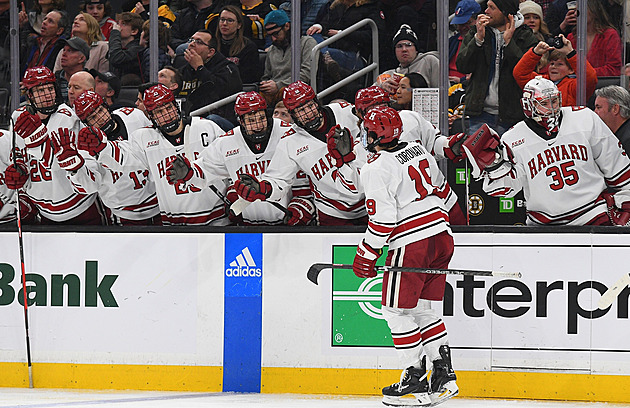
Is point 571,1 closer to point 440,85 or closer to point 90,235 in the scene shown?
point 440,85

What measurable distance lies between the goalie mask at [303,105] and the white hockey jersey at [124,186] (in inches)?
38.9

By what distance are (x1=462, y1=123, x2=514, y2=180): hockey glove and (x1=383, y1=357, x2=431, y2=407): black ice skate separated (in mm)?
1105

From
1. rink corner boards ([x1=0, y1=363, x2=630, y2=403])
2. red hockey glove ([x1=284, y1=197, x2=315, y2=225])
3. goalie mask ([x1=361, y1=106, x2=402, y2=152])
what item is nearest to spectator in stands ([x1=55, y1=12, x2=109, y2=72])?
red hockey glove ([x1=284, y1=197, x2=315, y2=225])

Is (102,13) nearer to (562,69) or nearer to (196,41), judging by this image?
(196,41)

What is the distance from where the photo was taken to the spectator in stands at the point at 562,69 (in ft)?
17.4

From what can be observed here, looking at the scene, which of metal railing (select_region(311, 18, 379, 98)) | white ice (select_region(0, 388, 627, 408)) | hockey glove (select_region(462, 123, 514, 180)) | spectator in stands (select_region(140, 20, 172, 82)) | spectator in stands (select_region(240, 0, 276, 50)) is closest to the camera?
white ice (select_region(0, 388, 627, 408))

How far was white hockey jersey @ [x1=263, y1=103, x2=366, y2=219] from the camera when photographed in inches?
199

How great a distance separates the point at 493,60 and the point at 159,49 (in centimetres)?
214

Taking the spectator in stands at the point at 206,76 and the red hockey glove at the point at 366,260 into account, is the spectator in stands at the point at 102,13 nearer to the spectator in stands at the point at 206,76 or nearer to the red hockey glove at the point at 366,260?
the spectator in stands at the point at 206,76

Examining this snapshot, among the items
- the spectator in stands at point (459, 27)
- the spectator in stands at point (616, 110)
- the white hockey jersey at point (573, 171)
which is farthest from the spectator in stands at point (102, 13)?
the spectator in stands at point (616, 110)

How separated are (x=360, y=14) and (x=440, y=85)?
2.27 ft

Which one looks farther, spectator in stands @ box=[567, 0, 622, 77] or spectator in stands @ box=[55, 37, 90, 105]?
spectator in stands @ box=[55, 37, 90, 105]

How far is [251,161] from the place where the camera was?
520 cm

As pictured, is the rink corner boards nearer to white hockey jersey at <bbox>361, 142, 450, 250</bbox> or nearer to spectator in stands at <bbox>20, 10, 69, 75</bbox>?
white hockey jersey at <bbox>361, 142, 450, 250</bbox>
